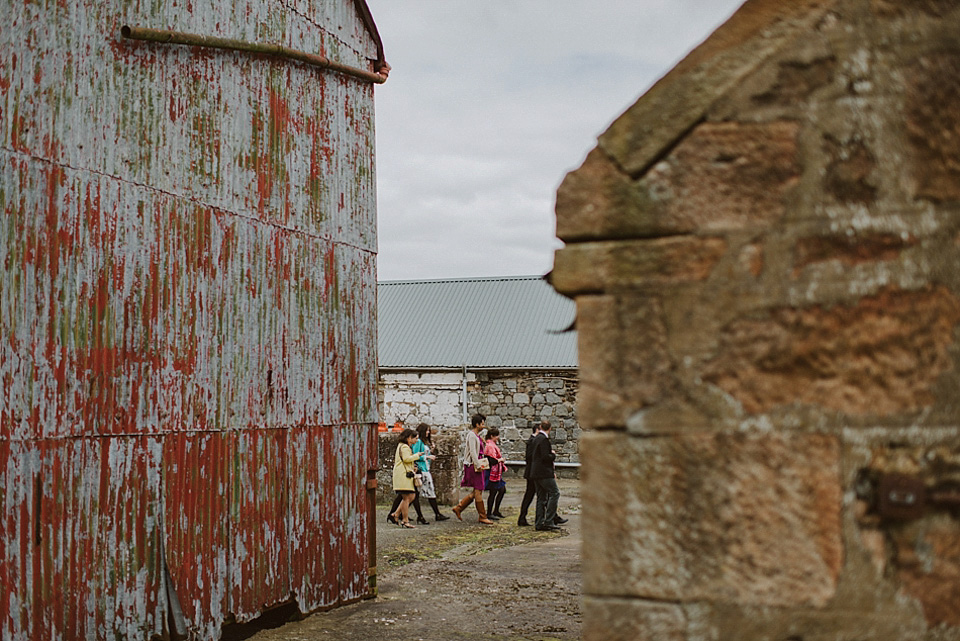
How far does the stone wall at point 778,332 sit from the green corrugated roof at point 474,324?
2003cm

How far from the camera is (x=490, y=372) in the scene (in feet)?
77.6

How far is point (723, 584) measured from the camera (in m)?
2.34

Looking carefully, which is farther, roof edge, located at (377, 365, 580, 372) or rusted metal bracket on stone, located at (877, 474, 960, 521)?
roof edge, located at (377, 365, 580, 372)

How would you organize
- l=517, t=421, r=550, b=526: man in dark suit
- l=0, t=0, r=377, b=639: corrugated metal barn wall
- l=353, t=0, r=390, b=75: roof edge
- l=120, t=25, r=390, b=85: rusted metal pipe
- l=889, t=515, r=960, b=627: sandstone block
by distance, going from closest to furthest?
l=889, t=515, r=960, b=627: sandstone block
l=0, t=0, r=377, b=639: corrugated metal barn wall
l=120, t=25, r=390, b=85: rusted metal pipe
l=353, t=0, r=390, b=75: roof edge
l=517, t=421, r=550, b=526: man in dark suit

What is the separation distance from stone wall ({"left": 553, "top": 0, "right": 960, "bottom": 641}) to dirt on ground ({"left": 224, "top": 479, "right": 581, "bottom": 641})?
18.1 ft

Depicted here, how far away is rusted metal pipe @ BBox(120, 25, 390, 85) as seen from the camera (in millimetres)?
6961

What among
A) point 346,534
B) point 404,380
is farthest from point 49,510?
point 404,380

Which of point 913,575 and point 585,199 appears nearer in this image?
point 913,575

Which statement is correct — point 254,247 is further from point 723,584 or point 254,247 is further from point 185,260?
point 723,584

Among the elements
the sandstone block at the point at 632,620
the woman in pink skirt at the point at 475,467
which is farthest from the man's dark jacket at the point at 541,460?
the sandstone block at the point at 632,620

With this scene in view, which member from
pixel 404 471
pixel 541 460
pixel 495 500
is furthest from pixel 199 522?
pixel 495 500

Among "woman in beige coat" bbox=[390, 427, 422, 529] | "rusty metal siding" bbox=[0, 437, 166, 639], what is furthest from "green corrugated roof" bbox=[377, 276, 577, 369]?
"rusty metal siding" bbox=[0, 437, 166, 639]

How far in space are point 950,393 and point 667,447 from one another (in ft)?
2.22

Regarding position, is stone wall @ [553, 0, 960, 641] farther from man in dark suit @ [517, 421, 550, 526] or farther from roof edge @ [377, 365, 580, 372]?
roof edge @ [377, 365, 580, 372]
